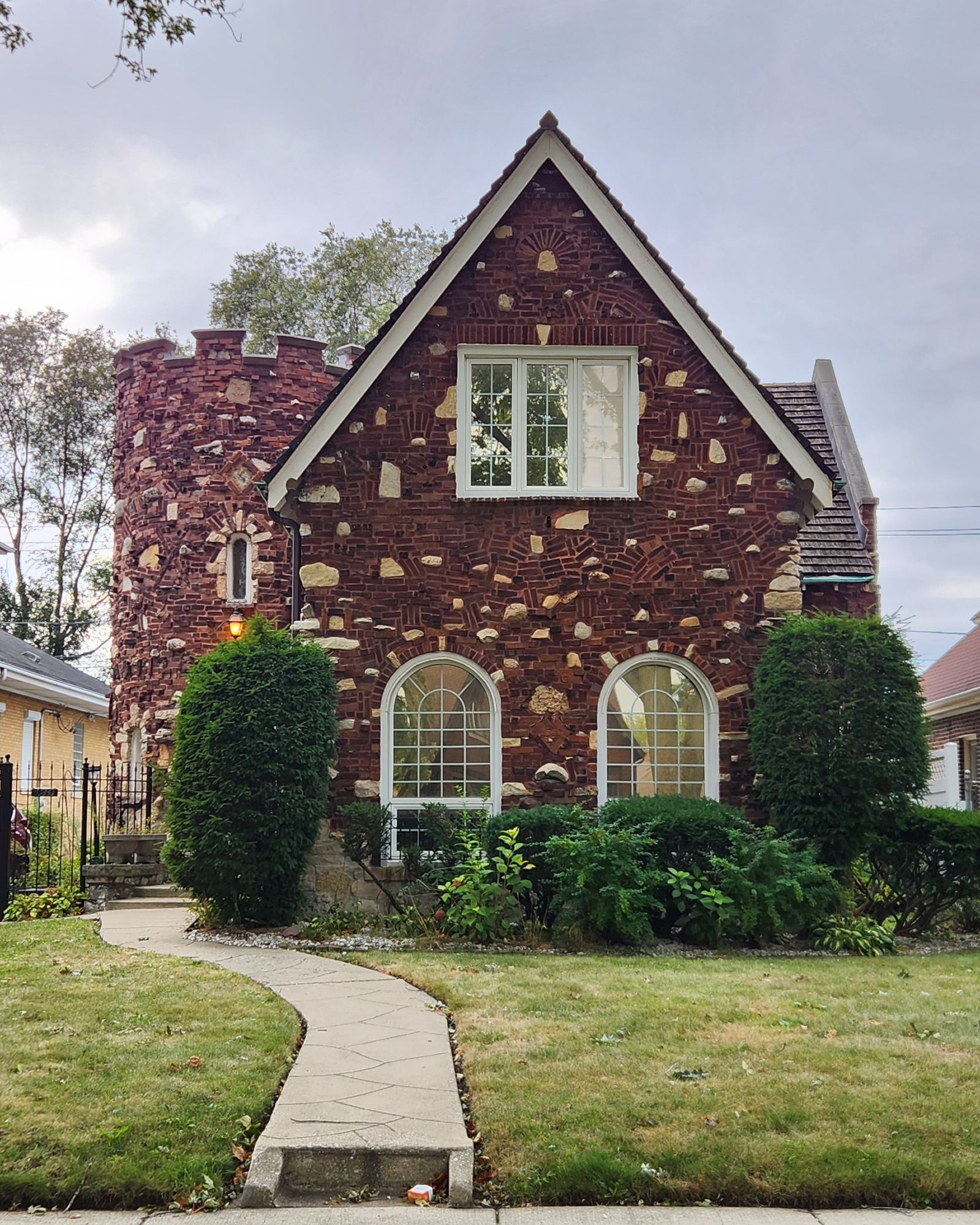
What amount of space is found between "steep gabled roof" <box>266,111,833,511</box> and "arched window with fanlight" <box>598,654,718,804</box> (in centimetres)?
262

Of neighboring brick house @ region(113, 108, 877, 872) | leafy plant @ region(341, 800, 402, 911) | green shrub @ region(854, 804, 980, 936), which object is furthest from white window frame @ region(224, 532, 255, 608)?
green shrub @ region(854, 804, 980, 936)

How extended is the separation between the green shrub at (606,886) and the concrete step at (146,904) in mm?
4709

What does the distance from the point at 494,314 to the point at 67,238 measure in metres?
8.88

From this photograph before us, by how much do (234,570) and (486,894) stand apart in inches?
354

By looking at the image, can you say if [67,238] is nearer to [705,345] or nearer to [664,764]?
[705,345]

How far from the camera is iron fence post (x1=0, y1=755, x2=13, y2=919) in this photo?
40.9 ft

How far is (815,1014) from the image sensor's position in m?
7.32

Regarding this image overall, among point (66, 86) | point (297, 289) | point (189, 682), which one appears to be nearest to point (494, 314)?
point (189, 682)

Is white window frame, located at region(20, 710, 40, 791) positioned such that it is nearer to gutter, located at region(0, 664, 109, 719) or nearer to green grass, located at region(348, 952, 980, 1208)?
gutter, located at region(0, 664, 109, 719)

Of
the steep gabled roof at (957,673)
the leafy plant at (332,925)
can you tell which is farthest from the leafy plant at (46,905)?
the steep gabled roof at (957,673)

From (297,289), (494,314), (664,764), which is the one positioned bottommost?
(664,764)

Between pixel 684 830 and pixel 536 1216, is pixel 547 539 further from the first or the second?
pixel 536 1216

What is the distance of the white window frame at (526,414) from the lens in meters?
12.7

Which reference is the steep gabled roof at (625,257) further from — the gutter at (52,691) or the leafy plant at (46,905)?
the gutter at (52,691)
